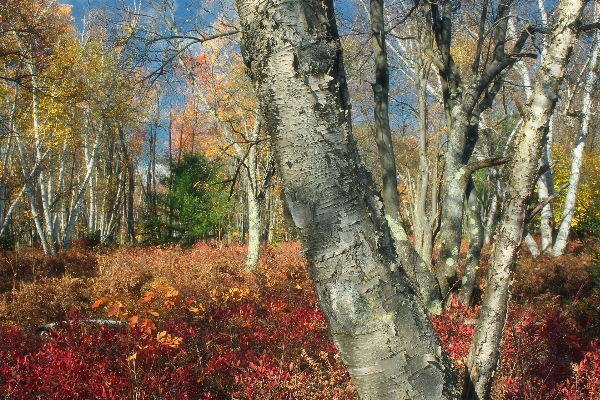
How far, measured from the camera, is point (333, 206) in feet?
4.48

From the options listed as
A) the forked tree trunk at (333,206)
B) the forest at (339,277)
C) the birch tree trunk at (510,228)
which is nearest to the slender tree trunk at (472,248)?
the forest at (339,277)

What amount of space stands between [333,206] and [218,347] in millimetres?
3265

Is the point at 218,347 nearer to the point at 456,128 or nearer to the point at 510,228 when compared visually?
the point at 510,228

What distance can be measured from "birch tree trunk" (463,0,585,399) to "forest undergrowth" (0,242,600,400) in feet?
3.24

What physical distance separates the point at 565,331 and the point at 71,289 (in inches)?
263

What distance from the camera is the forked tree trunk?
4.49ft

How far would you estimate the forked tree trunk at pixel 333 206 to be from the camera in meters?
1.37

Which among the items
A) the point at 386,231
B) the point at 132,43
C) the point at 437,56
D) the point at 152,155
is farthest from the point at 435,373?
the point at 152,155

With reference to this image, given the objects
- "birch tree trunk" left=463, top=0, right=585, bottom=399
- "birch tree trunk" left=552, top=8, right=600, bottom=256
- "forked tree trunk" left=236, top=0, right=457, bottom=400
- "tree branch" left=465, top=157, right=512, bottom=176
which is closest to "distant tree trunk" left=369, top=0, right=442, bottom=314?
"tree branch" left=465, top=157, right=512, bottom=176

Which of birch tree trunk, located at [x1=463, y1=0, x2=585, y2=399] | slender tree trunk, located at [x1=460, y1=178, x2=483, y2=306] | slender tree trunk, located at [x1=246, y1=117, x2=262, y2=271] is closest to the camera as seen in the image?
birch tree trunk, located at [x1=463, y1=0, x2=585, y2=399]

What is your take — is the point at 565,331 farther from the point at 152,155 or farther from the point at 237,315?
the point at 152,155

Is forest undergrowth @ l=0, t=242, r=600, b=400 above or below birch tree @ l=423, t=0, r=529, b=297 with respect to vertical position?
below

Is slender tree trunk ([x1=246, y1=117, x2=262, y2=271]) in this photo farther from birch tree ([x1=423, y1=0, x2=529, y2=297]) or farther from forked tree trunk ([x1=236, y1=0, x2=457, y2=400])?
forked tree trunk ([x1=236, y1=0, x2=457, y2=400])

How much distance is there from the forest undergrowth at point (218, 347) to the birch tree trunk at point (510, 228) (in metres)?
0.99
